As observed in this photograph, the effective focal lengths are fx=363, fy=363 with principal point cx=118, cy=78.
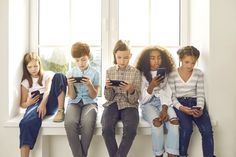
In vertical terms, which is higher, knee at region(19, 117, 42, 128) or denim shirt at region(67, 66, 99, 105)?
denim shirt at region(67, 66, 99, 105)

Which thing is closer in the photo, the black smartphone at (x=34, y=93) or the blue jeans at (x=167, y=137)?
the blue jeans at (x=167, y=137)

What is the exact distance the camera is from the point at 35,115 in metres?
2.69

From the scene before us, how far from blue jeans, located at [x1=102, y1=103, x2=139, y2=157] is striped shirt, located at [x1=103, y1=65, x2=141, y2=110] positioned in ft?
0.24

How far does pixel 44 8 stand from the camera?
3.17m

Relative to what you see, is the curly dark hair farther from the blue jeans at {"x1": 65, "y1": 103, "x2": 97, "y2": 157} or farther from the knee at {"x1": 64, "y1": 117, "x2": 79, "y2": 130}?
the knee at {"x1": 64, "y1": 117, "x2": 79, "y2": 130}

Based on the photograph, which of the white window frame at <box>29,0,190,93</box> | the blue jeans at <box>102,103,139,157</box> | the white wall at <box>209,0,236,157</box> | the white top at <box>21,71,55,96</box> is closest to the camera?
the blue jeans at <box>102,103,139,157</box>

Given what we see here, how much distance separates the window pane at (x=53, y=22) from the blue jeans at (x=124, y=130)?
34.8 inches

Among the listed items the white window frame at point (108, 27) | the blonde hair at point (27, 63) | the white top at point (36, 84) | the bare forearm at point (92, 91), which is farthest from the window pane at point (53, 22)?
the bare forearm at point (92, 91)

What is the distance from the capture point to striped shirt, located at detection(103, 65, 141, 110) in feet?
8.91

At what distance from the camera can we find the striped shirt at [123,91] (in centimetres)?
272

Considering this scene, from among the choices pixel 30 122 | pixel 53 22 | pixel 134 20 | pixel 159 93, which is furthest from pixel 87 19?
pixel 30 122

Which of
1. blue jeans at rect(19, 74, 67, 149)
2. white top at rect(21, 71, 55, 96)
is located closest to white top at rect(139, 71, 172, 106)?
blue jeans at rect(19, 74, 67, 149)

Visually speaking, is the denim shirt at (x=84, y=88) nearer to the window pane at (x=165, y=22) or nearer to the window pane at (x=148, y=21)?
the window pane at (x=148, y=21)

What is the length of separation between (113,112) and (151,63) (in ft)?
1.66
